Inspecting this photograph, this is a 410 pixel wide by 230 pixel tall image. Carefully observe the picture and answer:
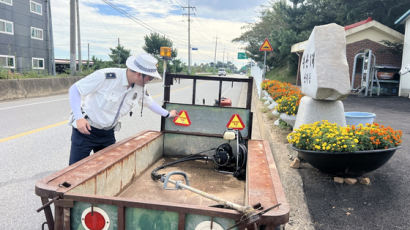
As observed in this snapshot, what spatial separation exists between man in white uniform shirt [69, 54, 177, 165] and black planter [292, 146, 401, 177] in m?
2.16

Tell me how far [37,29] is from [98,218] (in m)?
39.5

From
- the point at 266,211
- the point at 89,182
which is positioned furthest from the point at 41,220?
the point at 266,211

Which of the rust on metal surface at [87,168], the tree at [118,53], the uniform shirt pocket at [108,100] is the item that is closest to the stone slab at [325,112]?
the rust on metal surface at [87,168]

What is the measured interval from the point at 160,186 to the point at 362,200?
227cm

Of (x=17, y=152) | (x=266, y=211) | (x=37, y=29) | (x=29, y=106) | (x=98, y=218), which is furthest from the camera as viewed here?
(x=37, y=29)

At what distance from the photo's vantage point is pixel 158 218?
187 cm

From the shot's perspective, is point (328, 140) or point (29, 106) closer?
point (328, 140)

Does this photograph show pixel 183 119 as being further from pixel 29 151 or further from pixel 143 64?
pixel 29 151

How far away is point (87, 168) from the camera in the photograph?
8.21 feet

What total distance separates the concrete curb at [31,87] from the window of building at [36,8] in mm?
22094

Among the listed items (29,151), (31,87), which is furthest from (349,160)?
(31,87)

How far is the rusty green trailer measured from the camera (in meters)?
1.83

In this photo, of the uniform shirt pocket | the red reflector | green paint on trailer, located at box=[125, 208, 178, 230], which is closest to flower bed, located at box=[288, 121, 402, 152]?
the uniform shirt pocket

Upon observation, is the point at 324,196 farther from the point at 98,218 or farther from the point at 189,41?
the point at 189,41
